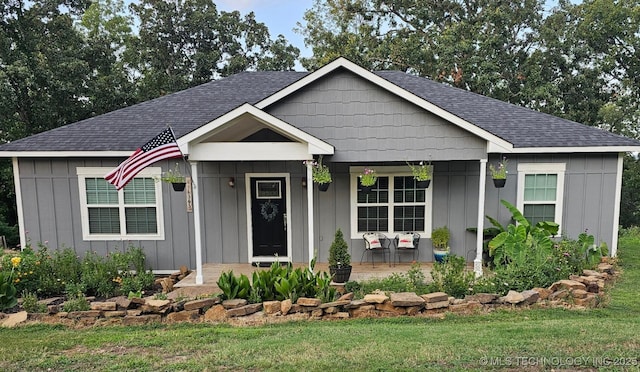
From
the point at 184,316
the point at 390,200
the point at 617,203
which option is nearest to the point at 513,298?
A: the point at 390,200

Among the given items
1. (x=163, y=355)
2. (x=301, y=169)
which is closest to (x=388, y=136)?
(x=301, y=169)

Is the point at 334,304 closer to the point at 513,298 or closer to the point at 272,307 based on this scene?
the point at 272,307

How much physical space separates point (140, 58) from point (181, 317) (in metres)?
20.5

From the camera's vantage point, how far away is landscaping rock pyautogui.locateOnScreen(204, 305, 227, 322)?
5602 millimetres

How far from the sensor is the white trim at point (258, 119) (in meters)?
7.09

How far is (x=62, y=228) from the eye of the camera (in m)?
8.71

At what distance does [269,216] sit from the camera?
9.05 metres

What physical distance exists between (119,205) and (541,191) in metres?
9.64

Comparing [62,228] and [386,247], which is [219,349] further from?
[62,228]

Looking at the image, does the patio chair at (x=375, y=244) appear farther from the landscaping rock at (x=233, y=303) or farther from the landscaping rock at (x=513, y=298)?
the landscaping rock at (x=233, y=303)

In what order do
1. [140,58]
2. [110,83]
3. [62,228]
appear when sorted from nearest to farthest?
[62,228] < [110,83] < [140,58]

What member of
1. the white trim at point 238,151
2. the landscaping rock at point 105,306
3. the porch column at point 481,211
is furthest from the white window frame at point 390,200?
the landscaping rock at point 105,306

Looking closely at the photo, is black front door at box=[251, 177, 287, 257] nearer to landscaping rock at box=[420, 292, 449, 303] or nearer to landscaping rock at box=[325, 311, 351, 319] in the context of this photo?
landscaping rock at box=[325, 311, 351, 319]

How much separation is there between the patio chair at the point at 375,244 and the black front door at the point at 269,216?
6.25 ft
